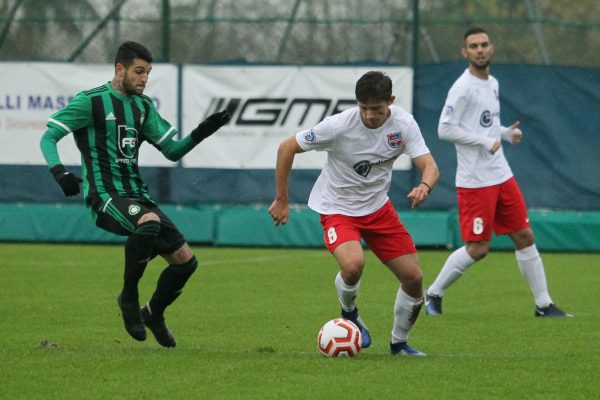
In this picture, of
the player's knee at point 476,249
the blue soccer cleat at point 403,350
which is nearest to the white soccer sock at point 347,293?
the blue soccer cleat at point 403,350

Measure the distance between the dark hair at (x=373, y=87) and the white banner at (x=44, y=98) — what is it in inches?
384

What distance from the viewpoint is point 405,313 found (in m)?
7.71

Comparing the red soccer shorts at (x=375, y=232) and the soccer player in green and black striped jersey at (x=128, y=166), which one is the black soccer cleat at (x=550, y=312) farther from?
the soccer player in green and black striped jersey at (x=128, y=166)

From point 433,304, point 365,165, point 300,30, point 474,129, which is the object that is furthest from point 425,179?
point 300,30

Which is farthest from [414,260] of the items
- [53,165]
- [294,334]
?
[53,165]

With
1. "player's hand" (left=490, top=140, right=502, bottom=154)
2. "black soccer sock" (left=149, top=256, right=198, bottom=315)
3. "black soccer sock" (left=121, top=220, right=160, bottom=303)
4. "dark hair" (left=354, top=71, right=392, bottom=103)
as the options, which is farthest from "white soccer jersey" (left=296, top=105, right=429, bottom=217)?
"player's hand" (left=490, top=140, right=502, bottom=154)

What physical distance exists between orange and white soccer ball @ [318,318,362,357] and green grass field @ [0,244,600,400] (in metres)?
0.09

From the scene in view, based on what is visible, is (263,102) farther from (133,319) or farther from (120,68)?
(133,319)

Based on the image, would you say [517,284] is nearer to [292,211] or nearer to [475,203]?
[475,203]

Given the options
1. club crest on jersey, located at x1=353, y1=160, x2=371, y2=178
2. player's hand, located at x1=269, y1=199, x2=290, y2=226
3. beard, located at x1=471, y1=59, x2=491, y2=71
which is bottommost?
player's hand, located at x1=269, y1=199, x2=290, y2=226

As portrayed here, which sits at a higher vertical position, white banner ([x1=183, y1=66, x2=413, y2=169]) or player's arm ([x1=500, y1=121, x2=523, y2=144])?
player's arm ([x1=500, y1=121, x2=523, y2=144])

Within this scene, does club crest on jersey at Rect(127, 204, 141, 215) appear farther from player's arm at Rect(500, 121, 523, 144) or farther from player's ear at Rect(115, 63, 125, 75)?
player's arm at Rect(500, 121, 523, 144)

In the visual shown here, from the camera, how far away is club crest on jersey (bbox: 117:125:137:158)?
26.3ft

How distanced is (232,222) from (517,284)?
5.18 m
